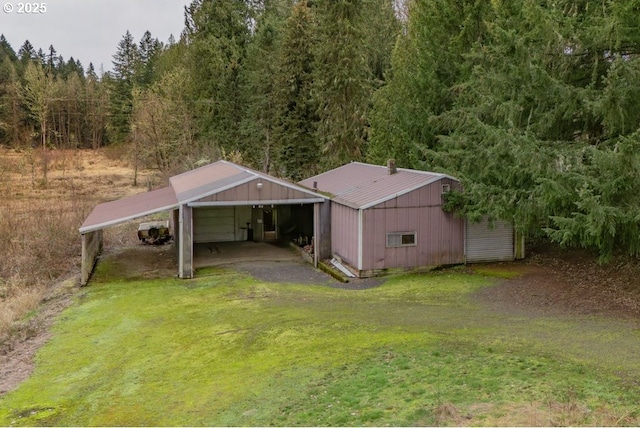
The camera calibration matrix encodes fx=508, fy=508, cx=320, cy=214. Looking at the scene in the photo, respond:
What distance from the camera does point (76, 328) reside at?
38.9 feet

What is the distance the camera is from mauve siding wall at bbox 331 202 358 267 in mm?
16328

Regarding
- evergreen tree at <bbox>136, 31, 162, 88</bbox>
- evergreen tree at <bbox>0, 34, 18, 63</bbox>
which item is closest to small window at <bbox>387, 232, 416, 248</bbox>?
evergreen tree at <bbox>136, 31, 162, 88</bbox>

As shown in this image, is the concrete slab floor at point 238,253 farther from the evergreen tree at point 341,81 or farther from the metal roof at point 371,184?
the evergreen tree at point 341,81

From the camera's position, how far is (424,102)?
22078 mm

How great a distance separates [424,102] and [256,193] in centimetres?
915

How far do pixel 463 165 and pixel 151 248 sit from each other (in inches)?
545

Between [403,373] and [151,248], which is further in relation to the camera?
[151,248]

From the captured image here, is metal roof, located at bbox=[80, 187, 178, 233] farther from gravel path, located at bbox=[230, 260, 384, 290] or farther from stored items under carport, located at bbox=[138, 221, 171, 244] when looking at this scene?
gravel path, located at bbox=[230, 260, 384, 290]

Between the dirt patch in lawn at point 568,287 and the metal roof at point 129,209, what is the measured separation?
34.8 feet

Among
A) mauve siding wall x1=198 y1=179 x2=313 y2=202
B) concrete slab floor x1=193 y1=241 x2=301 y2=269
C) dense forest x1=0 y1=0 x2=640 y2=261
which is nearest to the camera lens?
dense forest x1=0 y1=0 x2=640 y2=261

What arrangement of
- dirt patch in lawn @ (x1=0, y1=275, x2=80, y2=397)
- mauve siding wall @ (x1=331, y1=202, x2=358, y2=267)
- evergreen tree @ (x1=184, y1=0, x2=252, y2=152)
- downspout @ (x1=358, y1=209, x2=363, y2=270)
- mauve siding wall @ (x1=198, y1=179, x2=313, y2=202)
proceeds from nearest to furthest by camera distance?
dirt patch in lawn @ (x1=0, y1=275, x2=80, y2=397), downspout @ (x1=358, y1=209, x2=363, y2=270), mauve siding wall @ (x1=331, y1=202, x2=358, y2=267), mauve siding wall @ (x1=198, y1=179, x2=313, y2=202), evergreen tree @ (x1=184, y1=0, x2=252, y2=152)

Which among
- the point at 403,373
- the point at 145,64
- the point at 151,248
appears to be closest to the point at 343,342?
the point at 403,373

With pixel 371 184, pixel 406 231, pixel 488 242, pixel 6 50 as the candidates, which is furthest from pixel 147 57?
pixel 488 242

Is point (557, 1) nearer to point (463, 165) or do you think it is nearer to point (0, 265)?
point (463, 165)
